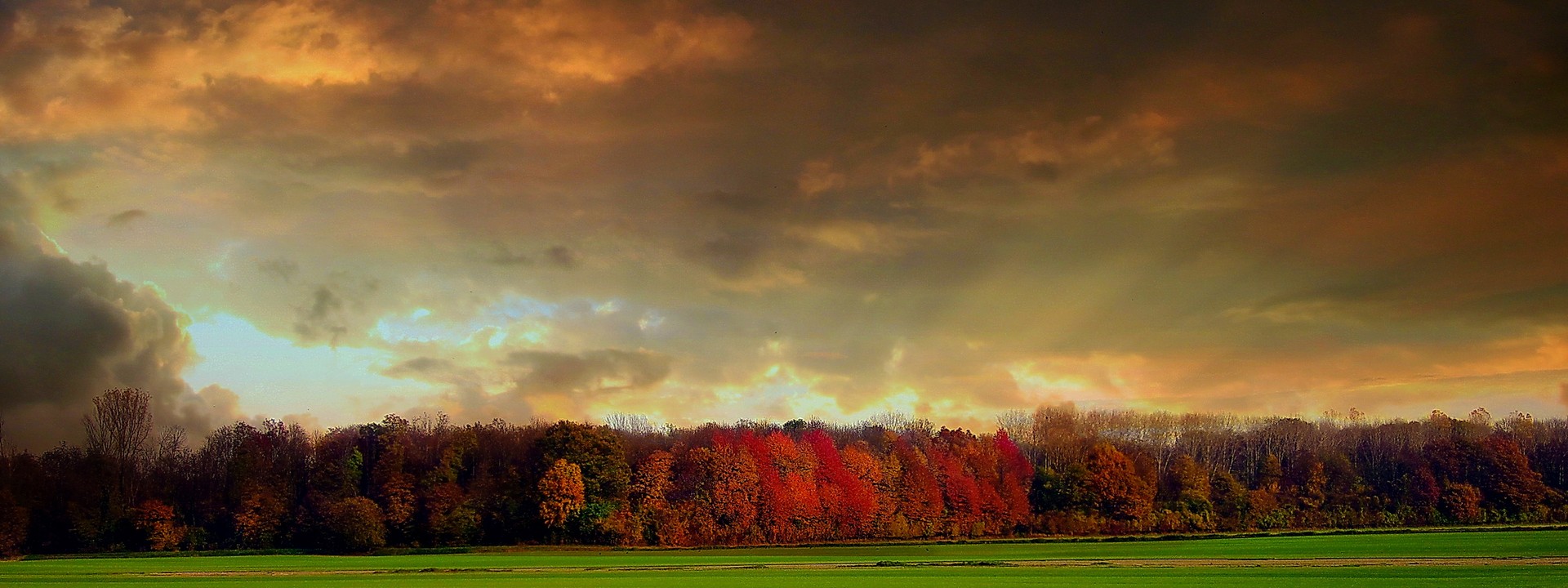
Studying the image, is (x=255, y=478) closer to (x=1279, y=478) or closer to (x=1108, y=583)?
(x=1108, y=583)

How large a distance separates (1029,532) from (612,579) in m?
68.3

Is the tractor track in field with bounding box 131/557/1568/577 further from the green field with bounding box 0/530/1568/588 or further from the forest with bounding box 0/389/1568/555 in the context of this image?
the forest with bounding box 0/389/1568/555

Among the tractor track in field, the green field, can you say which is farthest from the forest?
the tractor track in field

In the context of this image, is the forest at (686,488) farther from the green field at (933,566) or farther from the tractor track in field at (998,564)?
the tractor track in field at (998,564)

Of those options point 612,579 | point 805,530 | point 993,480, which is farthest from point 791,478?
point 612,579

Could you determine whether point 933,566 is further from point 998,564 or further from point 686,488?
point 686,488

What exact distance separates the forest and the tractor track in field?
31.3 meters

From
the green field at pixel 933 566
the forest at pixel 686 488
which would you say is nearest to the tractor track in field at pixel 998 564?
the green field at pixel 933 566

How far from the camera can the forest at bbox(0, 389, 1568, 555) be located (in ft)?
338

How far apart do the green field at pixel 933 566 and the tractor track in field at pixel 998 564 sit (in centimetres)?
11

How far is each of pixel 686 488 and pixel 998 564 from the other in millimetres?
48792

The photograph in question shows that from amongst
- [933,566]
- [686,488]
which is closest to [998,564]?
[933,566]

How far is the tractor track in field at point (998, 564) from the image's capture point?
2216 inches

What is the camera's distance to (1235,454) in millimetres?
140000
